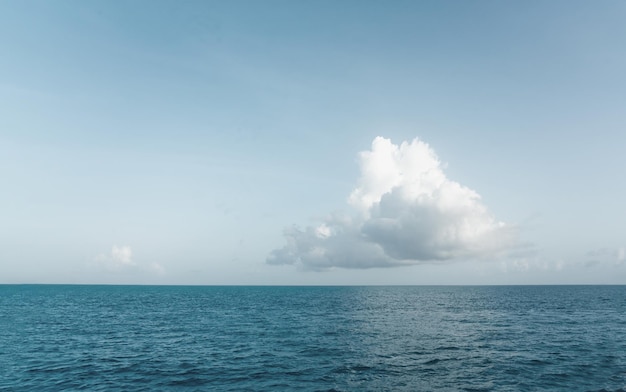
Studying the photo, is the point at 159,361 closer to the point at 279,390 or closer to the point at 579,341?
the point at 279,390

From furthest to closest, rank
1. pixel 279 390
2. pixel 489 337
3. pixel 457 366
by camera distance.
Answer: pixel 489 337 → pixel 457 366 → pixel 279 390

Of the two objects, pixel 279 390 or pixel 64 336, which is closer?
pixel 279 390

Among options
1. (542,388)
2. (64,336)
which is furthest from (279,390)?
(64,336)

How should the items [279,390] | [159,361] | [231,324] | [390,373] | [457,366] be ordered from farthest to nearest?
[231,324] < [159,361] < [457,366] < [390,373] < [279,390]

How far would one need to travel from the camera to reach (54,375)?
43.8 meters

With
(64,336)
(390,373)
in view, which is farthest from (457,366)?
(64,336)

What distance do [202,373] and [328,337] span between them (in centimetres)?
2807

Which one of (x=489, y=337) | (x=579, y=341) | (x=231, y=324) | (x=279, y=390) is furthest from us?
(x=231, y=324)

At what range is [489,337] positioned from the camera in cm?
6700

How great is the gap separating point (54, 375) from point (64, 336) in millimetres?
30049

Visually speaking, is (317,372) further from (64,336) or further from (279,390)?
(64,336)

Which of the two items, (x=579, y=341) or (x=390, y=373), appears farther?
(x=579, y=341)

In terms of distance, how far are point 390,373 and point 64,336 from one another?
62.2 m

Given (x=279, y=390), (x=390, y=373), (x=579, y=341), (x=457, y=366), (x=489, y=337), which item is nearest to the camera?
(x=279, y=390)
